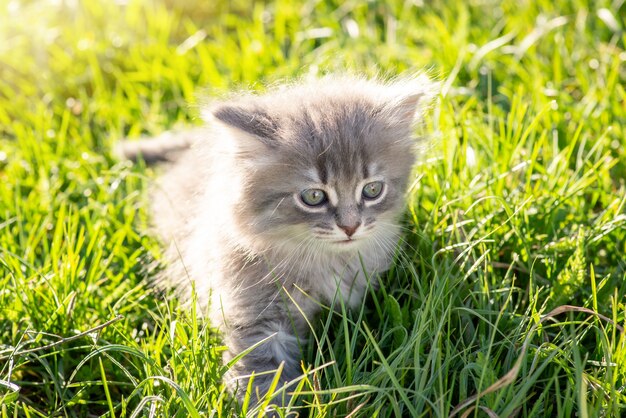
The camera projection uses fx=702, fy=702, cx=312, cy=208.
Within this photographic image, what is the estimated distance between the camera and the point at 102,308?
2.66 metres

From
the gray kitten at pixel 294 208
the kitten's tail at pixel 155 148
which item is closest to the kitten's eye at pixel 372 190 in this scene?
the gray kitten at pixel 294 208

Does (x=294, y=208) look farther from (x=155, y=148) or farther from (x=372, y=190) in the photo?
(x=155, y=148)

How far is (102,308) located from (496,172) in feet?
5.35

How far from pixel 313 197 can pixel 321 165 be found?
108 millimetres

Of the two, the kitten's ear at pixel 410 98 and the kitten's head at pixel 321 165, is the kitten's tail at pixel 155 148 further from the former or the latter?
the kitten's ear at pixel 410 98

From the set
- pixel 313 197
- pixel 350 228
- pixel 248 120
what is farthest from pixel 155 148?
pixel 350 228

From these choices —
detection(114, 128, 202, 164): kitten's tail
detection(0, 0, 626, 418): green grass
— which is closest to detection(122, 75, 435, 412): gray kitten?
detection(0, 0, 626, 418): green grass

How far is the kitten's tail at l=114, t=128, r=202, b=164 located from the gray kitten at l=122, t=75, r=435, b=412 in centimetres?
93

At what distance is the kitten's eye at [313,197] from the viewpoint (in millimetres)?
2271

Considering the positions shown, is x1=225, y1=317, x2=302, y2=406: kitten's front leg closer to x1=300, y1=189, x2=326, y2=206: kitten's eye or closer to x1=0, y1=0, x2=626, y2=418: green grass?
x1=0, y1=0, x2=626, y2=418: green grass

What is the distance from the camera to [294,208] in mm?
2285

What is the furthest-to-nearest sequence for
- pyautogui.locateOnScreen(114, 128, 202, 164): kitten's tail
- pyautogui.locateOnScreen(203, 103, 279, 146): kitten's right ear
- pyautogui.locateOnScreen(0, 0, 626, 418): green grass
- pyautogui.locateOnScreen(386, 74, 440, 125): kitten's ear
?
pyautogui.locateOnScreen(114, 128, 202, 164): kitten's tail < pyautogui.locateOnScreen(386, 74, 440, 125): kitten's ear < pyautogui.locateOnScreen(203, 103, 279, 146): kitten's right ear < pyautogui.locateOnScreen(0, 0, 626, 418): green grass

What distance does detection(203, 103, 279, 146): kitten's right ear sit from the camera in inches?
88.4

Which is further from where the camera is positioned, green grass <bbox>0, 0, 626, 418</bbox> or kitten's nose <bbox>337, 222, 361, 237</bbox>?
kitten's nose <bbox>337, 222, 361, 237</bbox>
